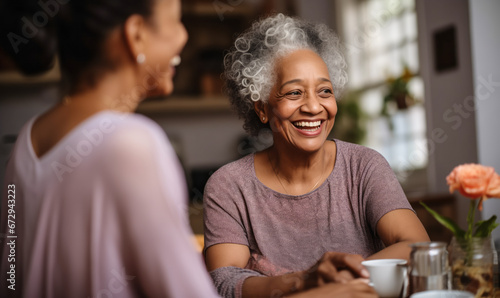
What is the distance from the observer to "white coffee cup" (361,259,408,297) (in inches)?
34.6

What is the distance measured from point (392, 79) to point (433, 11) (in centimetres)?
63

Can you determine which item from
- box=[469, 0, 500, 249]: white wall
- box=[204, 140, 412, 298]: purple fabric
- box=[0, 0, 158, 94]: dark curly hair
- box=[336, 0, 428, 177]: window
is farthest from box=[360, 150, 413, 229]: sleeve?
box=[336, 0, 428, 177]: window

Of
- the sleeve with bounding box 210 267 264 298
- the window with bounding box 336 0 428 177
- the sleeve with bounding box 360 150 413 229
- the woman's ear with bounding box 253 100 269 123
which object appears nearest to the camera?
the sleeve with bounding box 210 267 264 298

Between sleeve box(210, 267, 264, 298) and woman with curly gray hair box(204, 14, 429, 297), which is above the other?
woman with curly gray hair box(204, 14, 429, 297)

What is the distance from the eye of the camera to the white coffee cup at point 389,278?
878 mm

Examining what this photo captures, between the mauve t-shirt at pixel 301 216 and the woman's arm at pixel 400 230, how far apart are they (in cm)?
5

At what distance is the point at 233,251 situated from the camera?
130cm

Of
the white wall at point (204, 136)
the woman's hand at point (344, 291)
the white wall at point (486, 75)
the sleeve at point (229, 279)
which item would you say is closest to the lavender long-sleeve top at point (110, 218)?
the woman's hand at point (344, 291)

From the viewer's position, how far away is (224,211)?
4.57 ft

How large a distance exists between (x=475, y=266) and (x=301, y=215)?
0.57 m

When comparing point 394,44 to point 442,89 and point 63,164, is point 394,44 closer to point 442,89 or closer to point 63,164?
point 442,89

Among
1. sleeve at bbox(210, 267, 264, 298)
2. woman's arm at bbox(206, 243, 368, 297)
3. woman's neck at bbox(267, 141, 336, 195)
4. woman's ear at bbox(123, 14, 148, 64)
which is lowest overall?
sleeve at bbox(210, 267, 264, 298)

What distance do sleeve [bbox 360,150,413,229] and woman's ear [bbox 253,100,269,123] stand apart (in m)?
0.32

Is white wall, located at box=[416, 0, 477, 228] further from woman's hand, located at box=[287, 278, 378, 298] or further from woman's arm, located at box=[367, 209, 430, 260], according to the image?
woman's hand, located at box=[287, 278, 378, 298]
